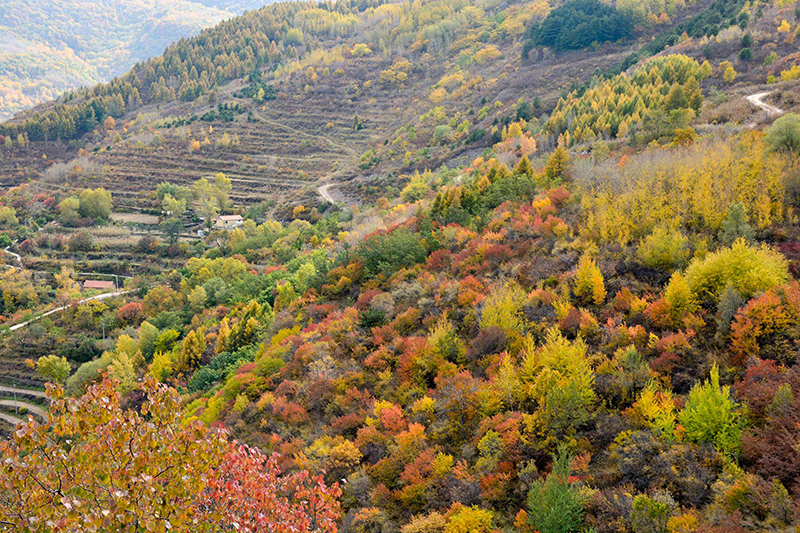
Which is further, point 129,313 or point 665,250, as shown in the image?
point 129,313

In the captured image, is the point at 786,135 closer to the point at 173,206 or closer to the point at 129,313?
the point at 129,313

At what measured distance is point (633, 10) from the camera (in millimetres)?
89688

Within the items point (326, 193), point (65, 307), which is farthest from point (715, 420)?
point (326, 193)

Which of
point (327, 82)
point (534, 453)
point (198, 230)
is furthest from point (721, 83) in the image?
point (327, 82)

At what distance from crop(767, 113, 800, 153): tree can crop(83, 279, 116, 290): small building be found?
2817 inches

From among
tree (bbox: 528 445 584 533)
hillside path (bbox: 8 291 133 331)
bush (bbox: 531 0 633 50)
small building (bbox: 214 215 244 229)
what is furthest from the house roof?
bush (bbox: 531 0 633 50)

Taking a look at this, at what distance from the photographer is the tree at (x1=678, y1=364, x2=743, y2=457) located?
10.6 meters

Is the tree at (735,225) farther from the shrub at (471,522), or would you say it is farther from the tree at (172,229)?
the tree at (172,229)

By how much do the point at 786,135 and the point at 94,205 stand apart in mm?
94589

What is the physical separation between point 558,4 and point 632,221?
116m

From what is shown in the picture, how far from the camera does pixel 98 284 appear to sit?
217ft

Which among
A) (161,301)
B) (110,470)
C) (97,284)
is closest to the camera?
(110,470)

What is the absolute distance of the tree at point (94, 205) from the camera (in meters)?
83.3

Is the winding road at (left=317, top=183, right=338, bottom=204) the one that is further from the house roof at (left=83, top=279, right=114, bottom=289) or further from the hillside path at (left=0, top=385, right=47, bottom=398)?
the hillside path at (left=0, top=385, right=47, bottom=398)
